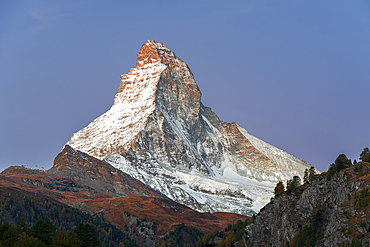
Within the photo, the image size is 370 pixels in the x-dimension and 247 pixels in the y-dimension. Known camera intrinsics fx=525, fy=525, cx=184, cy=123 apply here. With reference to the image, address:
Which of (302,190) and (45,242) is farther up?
(302,190)

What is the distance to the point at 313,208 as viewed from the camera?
524ft

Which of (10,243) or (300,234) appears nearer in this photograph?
(10,243)

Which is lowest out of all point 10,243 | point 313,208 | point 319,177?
point 10,243

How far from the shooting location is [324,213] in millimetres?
154250

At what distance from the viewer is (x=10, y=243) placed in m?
107

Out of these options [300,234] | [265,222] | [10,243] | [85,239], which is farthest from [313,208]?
[10,243]

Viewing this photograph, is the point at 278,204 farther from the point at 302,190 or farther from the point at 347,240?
the point at 347,240

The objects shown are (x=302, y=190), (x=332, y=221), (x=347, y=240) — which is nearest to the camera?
(x=347, y=240)

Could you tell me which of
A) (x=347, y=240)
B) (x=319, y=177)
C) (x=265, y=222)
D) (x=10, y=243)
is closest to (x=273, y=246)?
(x=265, y=222)

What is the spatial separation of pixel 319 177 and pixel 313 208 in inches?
500

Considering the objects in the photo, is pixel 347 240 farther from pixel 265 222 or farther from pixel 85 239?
pixel 85 239

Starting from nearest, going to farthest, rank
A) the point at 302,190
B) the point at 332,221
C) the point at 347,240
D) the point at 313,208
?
the point at 347,240, the point at 332,221, the point at 313,208, the point at 302,190

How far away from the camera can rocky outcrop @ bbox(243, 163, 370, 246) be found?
137 meters

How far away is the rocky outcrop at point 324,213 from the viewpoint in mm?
137250
